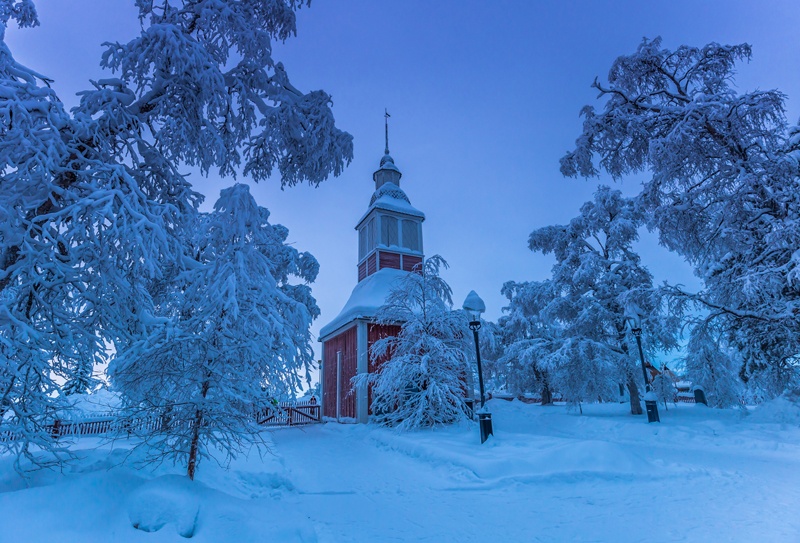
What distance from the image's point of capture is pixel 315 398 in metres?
22.5

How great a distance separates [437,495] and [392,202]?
582 inches

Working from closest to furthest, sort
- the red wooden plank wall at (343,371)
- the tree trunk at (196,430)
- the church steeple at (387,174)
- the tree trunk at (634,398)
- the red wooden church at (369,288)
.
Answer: the tree trunk at (196,430) → the red wooden church at (369,288) → the red wooden plank wall at (343,371) → the tree trunk at (634,398) → the church steeple at (387,174)

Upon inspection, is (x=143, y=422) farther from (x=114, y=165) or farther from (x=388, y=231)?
(x=388, y=231)

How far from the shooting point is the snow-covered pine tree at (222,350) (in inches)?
157

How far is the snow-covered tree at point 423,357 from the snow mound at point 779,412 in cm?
892

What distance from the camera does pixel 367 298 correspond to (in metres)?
15.3

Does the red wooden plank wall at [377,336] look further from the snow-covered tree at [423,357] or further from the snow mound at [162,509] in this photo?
the snow mound at [162,509]

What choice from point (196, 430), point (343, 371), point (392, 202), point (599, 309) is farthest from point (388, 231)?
point (196, 430)

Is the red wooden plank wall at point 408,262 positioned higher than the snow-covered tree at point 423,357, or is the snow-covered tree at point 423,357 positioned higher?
the red wooden plank wall at point 408,262

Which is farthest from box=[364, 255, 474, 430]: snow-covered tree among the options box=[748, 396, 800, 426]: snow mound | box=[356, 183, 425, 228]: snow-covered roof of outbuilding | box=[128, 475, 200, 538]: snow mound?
box=[748, 396, 800, 426]: snow mound

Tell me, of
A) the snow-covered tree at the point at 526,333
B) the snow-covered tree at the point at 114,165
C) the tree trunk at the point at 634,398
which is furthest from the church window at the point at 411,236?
the snow-covered tree at the point at 114,165

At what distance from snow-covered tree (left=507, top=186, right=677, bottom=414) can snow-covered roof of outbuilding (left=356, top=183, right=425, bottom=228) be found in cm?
726

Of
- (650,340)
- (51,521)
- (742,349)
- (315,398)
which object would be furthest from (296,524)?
(315,398)

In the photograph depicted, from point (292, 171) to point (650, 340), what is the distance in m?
15.9
